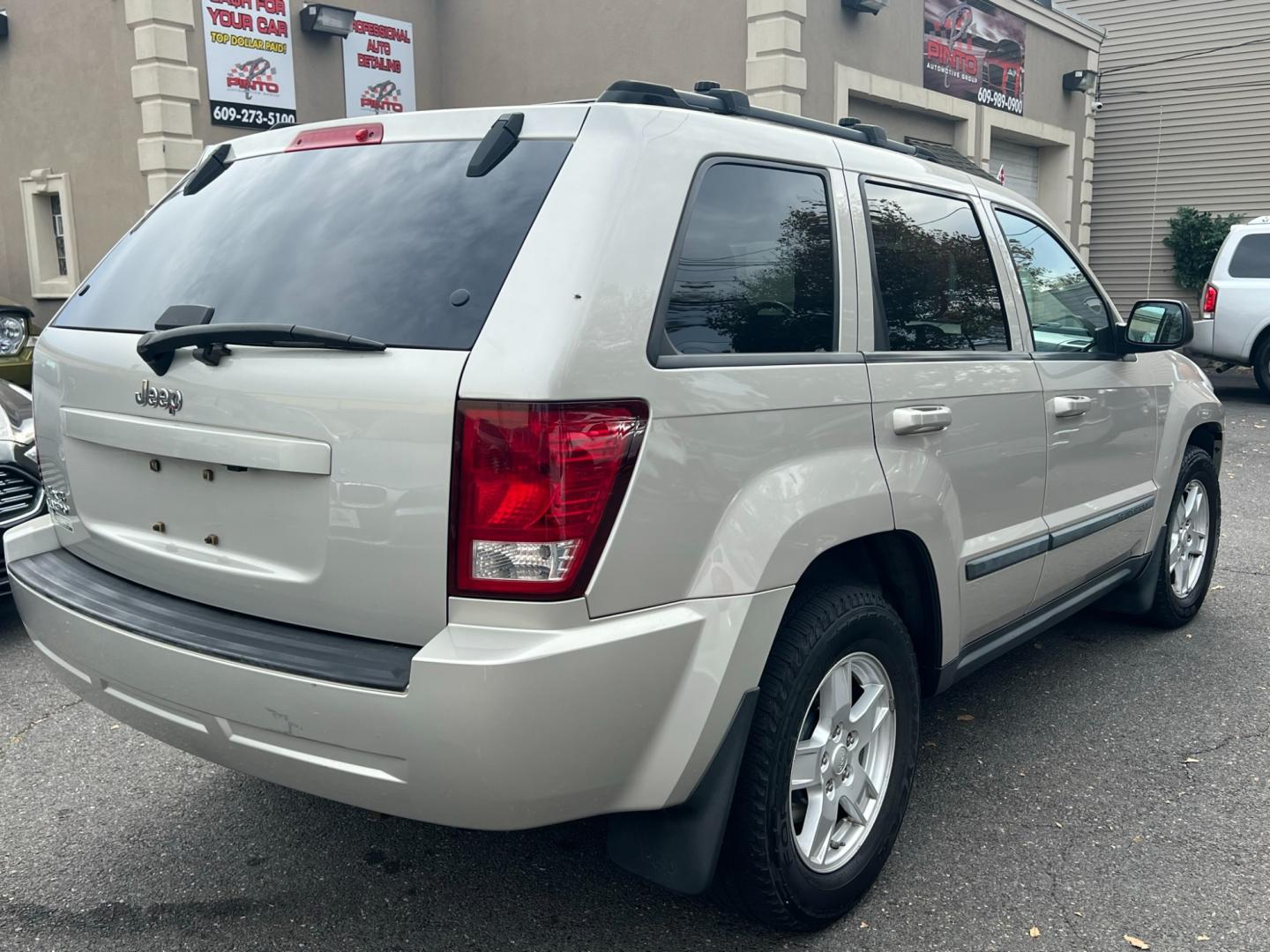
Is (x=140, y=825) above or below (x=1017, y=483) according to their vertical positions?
below

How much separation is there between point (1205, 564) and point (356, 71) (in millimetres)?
11520

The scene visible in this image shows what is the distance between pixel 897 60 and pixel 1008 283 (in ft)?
37.7

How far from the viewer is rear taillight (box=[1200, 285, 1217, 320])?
1355 cm

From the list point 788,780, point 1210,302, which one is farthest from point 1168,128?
point 788,780

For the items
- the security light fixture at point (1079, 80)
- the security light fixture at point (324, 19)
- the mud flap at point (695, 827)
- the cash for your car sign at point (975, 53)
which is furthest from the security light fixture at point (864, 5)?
the mud flap at point (695, 827)

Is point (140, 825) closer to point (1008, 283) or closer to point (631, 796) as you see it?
point (631, 796)

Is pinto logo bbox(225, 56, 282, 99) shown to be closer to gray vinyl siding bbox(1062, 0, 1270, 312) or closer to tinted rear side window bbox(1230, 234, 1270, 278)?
tinted rear side window bbox(1230, 234, 1270, 278)

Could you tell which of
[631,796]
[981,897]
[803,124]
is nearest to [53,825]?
[631,796]

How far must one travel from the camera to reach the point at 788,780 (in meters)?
2.47

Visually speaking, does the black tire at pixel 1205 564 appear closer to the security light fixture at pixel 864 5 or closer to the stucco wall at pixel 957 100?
the stucco wall at pixel 957 100

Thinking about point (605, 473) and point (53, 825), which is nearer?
point (605, 473)

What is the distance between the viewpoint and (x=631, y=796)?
7.29ft

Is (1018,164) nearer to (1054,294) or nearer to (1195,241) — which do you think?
(1195,241)

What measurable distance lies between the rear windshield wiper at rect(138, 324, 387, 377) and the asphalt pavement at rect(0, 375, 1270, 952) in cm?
136
